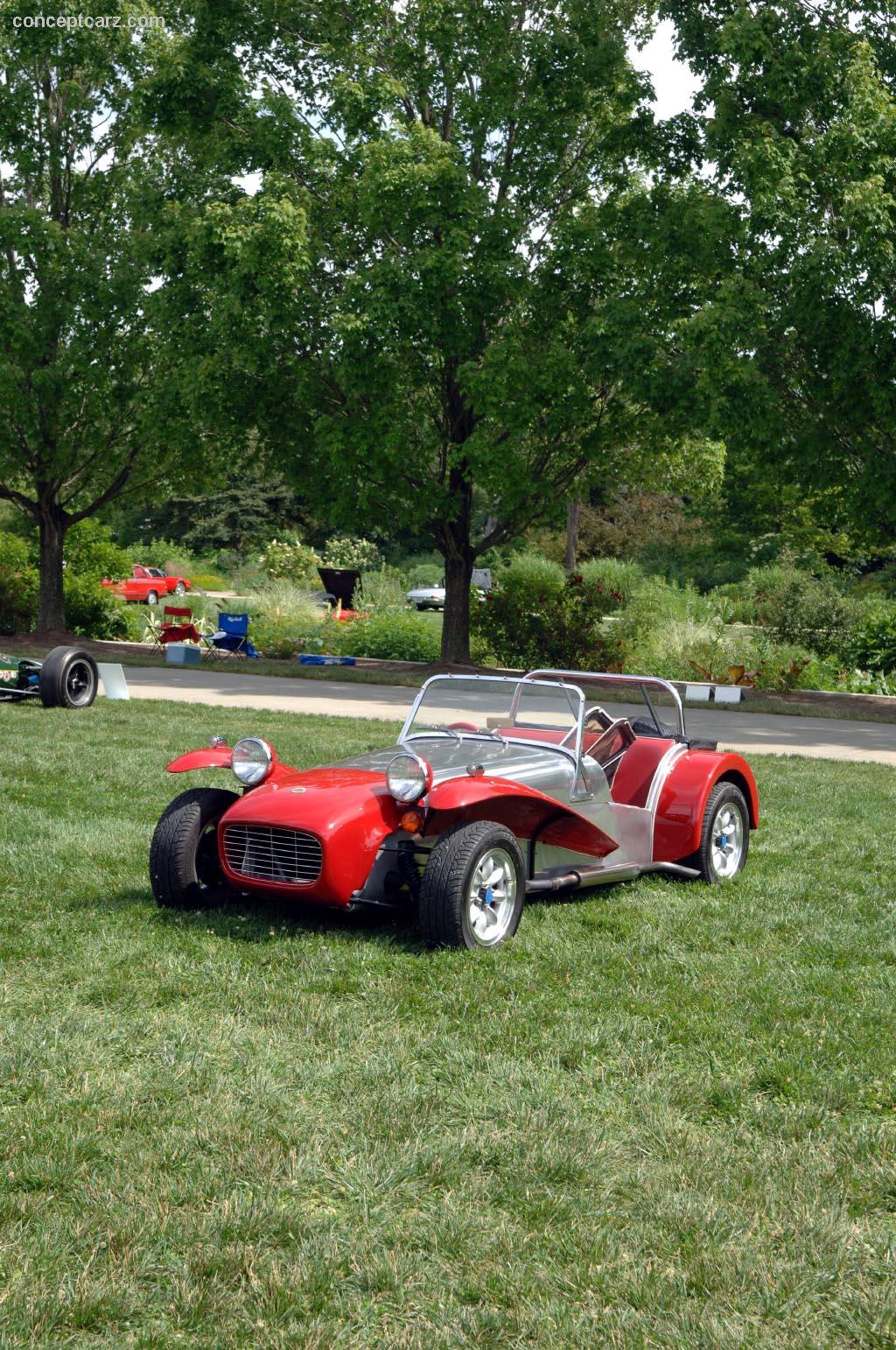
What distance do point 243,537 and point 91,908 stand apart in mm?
54255

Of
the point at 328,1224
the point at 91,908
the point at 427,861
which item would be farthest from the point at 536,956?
the point at 328,1224

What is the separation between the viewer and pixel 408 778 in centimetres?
612

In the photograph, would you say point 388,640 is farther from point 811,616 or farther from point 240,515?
point 240,515

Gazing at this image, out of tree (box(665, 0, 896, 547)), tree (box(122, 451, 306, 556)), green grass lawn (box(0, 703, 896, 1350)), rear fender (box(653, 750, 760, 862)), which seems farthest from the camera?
tree (box(122, 451, 306, 556))

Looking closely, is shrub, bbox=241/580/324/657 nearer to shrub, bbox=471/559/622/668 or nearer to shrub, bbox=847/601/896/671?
shrub, bbox=471/559/622/668

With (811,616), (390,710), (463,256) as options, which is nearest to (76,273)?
(463,256)

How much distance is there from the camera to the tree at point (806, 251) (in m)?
16.8

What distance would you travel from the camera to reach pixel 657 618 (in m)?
23.3

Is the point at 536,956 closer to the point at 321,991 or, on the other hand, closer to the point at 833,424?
the point at 321,991

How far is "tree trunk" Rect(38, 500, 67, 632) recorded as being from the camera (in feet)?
84.9

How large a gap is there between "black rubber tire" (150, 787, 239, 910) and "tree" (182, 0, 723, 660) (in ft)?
43.3

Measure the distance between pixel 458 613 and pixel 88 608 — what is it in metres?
8.85

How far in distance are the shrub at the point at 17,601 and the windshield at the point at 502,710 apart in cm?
2122

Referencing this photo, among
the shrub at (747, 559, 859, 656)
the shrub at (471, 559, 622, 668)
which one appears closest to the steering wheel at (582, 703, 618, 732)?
the shrub at (471, 559, 622, 668)
